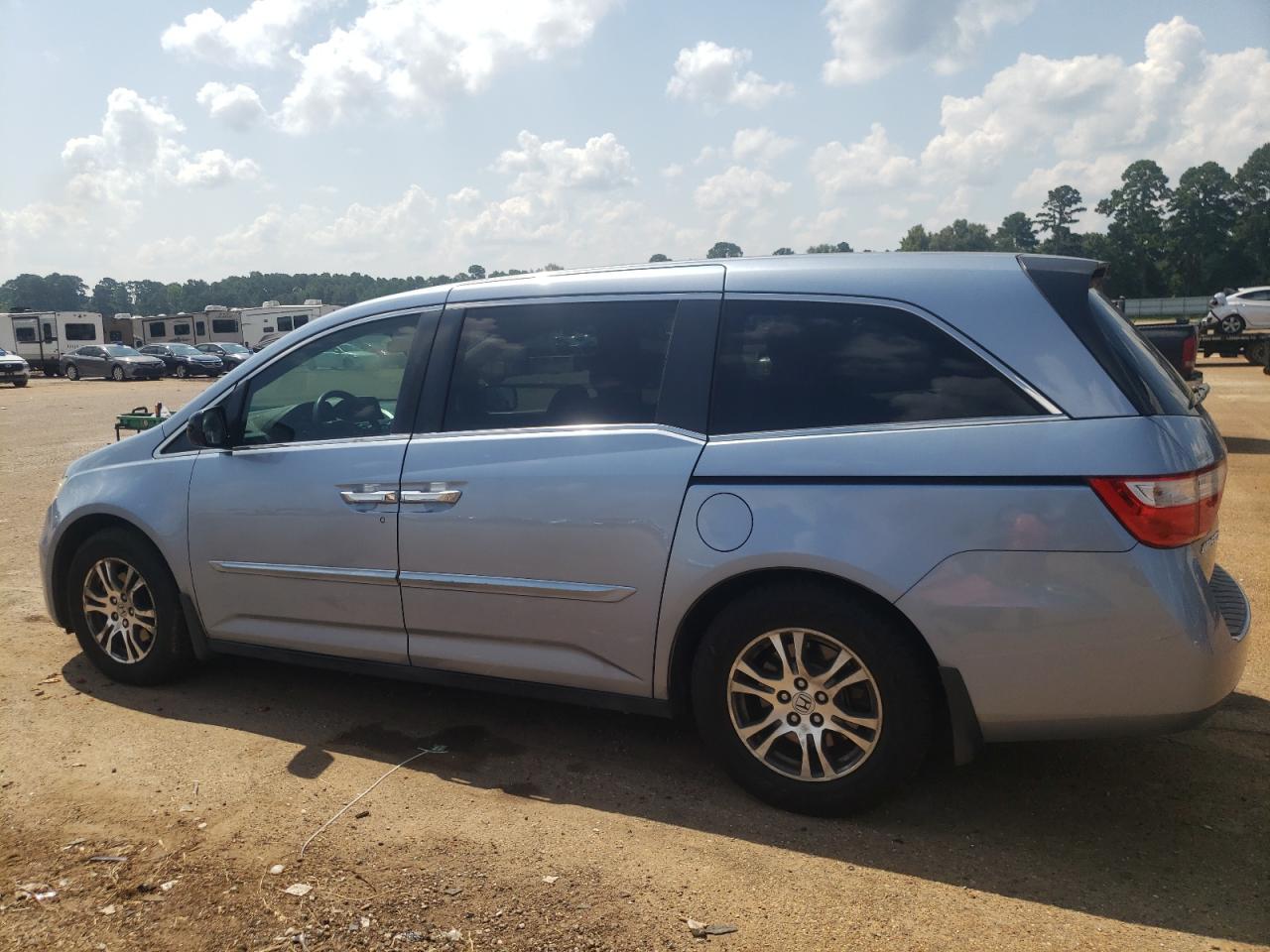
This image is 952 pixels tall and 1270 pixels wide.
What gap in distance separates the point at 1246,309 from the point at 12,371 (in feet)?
134

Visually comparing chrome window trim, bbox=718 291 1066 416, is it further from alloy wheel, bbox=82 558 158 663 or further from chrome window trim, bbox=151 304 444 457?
alloy wheel, bbox=82 558 158 663

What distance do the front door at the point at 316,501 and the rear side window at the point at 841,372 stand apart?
1417 mm

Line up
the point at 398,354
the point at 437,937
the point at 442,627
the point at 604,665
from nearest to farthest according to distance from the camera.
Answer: the point at 437,937
the point at 604,665
the point at 442,627
the point at 398,354

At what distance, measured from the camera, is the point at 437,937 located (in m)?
2.84

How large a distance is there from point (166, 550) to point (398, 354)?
1.46m

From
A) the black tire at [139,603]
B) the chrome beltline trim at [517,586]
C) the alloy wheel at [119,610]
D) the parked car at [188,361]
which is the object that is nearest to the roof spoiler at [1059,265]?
the chrome beltline trim at [517,586]

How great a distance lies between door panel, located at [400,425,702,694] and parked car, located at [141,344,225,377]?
40.8 meters

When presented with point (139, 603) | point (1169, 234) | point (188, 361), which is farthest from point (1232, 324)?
point (1169, 234)

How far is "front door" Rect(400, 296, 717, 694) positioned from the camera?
3.64 metres

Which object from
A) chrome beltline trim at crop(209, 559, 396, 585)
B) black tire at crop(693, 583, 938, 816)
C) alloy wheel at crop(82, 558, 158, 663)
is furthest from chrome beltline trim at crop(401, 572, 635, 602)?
alloy wheel at crop(82, 558, 158, 663)

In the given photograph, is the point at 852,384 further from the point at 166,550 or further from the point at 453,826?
the point at 166,550

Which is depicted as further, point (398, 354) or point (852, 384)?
point (398, 354)

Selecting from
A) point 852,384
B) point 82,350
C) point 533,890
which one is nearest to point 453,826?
point 533,890

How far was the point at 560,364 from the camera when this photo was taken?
3939 millimetres
